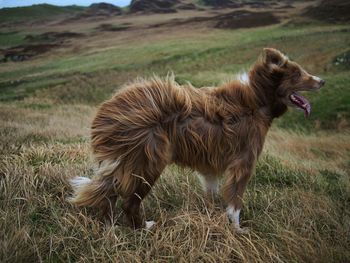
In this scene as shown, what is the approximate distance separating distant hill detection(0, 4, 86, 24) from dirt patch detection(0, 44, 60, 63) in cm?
4070

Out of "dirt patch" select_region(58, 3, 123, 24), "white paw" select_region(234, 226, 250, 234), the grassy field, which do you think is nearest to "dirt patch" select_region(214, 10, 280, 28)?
the grassy field

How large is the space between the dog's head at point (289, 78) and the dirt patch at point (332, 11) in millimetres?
35898

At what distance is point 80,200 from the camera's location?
4453 mm

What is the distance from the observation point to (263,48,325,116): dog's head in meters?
4.95

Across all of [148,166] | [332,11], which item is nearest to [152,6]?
[332,11]

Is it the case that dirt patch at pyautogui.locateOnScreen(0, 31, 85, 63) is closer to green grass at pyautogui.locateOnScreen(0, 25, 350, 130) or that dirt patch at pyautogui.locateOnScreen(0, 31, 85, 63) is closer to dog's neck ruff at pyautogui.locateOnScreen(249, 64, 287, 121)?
green grass at pyautogui.locateOnScreen(0, 25, 350, 130)

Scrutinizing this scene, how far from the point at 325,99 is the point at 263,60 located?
1112cm

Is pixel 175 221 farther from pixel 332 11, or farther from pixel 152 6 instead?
pixel 152 6

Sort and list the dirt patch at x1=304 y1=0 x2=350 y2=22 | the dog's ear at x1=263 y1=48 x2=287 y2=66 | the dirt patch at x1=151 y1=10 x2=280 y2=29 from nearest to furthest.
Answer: the dog's ear at x1=263 y1=48 x2=287 y2=66
the dirt patch at x1=304 y1=0 x2=350 y2=22
the dirt patch at x1=151 y1=10 x2=280 y2=29

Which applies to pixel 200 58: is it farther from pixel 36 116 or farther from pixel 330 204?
pixel 330 204

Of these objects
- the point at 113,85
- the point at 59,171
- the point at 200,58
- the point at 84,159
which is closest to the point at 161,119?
the point at 59,171

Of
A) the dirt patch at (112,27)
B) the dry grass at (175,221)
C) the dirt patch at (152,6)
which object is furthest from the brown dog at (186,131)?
the dirt patch at (152,6)

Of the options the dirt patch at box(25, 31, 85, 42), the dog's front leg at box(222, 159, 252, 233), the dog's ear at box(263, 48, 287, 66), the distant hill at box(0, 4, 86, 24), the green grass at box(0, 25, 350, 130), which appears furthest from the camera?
the distant hill at box(0, 4, 86, 24)

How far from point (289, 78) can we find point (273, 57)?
311 mm
